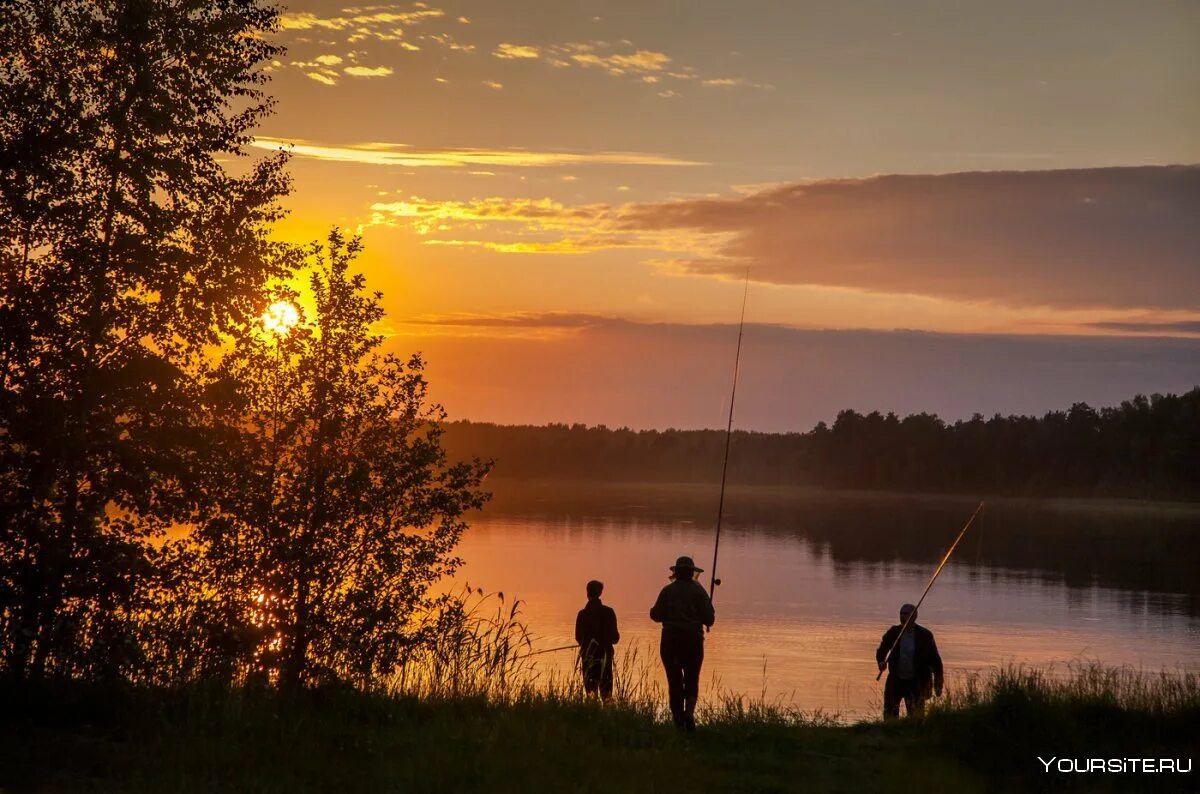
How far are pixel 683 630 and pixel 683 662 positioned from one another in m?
0.41

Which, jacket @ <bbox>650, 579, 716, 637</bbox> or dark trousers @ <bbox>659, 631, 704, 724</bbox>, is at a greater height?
jacket @ <bbox>650, 579, 716, 637</bbox>

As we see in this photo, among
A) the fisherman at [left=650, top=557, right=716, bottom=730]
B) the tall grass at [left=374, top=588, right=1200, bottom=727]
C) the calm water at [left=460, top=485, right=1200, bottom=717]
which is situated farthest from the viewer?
the calm water at [left=460, top=485, right=1200, bottom=717]

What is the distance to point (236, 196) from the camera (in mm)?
16438

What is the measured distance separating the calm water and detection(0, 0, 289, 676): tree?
13809 millimetres

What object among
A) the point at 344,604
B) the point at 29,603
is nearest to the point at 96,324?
the point at 29,603

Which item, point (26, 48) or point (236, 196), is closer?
point (26, 48)

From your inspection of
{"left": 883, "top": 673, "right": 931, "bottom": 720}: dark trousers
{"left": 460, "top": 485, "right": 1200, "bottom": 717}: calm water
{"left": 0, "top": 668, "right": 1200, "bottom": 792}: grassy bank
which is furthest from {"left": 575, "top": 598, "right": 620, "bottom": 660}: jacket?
{"left": 460, "top": 485, "right": 1200, "bottom": 717}: calm water

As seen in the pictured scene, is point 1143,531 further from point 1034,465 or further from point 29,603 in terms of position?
point 29,603

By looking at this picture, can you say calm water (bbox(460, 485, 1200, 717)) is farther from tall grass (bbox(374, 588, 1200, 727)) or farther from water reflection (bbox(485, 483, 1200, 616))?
tall grass (bbox(374, 588, 1200, 727))

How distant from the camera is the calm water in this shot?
3419 centimetres

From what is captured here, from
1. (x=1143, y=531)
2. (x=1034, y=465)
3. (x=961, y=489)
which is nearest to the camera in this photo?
(x=1143, y=531)

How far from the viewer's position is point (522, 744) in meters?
10.8

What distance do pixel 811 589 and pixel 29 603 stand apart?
4334cm

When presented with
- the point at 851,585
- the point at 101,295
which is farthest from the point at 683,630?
the point at 851,585
